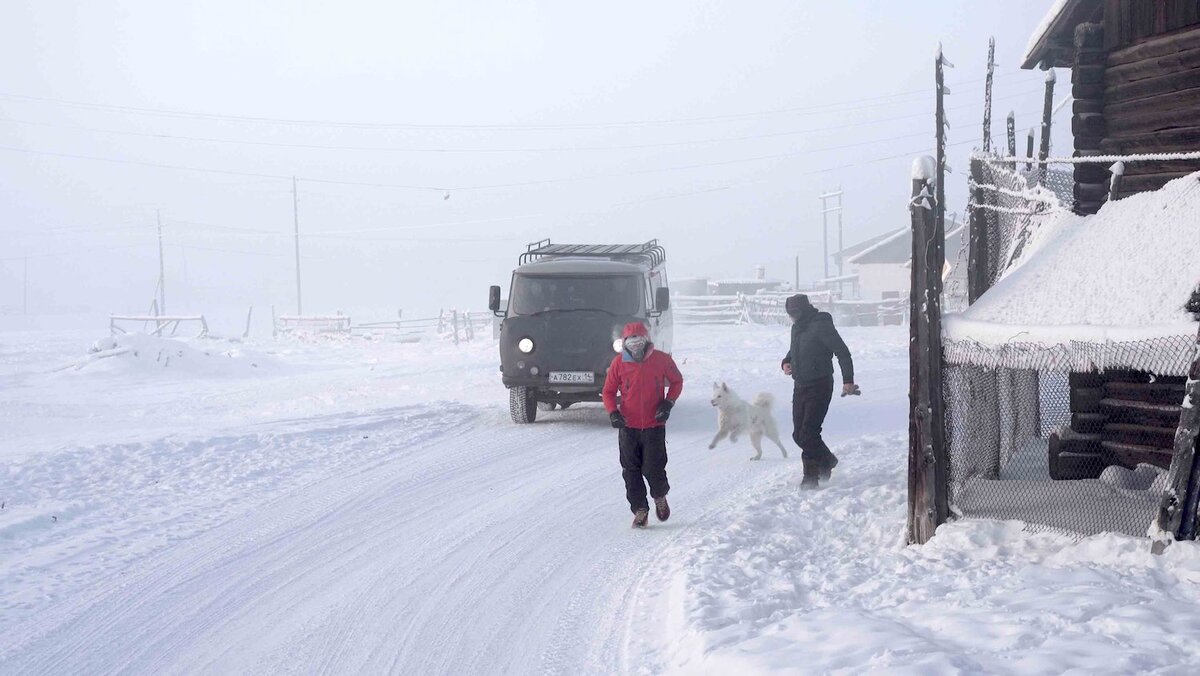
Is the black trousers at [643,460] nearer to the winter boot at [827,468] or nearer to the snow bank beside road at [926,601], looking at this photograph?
the snow bank beside road at [926,601]

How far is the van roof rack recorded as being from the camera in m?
16.1

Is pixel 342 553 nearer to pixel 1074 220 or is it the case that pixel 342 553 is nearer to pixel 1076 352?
pixel 1076 352

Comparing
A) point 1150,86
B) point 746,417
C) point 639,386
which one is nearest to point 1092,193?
point 1150,86

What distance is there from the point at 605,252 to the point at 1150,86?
9.76m

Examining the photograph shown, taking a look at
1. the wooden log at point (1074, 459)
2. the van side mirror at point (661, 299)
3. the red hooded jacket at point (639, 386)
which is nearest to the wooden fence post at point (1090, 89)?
the wooden log at point (1074, 459)

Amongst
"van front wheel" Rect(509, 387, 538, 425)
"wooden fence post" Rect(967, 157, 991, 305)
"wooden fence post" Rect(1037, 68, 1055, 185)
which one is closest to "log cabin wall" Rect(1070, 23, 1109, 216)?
"wooden fence post" Rect(967, 157, 991, 305)

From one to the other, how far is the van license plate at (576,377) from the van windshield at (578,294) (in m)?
1.10

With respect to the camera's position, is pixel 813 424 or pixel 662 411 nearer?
pixel 662 411

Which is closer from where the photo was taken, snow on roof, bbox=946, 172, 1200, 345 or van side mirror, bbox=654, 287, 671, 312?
snow on roof, bbox=946, 172, 1200, 345

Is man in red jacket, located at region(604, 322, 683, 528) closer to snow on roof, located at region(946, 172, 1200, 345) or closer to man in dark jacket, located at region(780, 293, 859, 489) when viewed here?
man in dark jacket, located at region(780, 293, 859, 489)

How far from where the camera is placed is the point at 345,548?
759 cm

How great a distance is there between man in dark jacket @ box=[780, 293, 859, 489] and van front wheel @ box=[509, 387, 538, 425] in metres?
5.56

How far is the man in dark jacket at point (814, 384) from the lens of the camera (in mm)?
9406

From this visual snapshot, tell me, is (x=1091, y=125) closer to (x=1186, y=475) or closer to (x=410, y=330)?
(x=1186, y=475)
